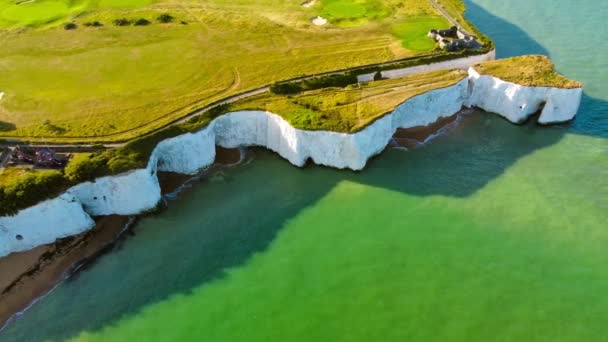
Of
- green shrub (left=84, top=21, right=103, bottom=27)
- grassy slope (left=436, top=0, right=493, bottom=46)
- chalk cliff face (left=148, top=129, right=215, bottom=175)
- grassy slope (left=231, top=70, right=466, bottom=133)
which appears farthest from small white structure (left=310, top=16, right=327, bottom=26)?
green shrub (left=84, top=21, right=103, bottom=27)

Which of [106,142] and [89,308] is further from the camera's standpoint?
[106,142]

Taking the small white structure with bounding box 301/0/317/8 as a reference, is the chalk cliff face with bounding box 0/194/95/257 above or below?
below

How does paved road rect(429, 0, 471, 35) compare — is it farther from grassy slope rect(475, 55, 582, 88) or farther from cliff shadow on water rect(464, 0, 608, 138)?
grassy slope rect(475, 55, 582, 88)

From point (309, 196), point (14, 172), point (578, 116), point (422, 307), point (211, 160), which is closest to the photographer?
point (422, 307)

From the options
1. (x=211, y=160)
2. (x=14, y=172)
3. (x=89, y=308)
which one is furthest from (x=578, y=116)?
(x=14, y=172)

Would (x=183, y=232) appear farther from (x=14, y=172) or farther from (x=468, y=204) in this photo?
(x=468, y=204)

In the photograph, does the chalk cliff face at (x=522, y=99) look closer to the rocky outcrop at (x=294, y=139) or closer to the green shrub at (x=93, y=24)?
the rocky outcrop at (x=294, y=139)

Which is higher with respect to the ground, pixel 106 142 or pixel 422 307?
pixel 106 142
